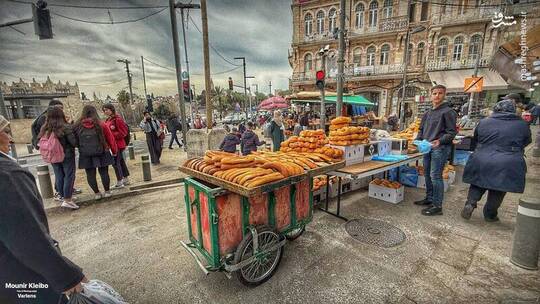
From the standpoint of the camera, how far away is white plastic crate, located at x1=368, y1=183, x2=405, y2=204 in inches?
201

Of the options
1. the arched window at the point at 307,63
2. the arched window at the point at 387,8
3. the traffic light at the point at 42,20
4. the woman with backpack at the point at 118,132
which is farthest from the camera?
the arched window at the point at 307,63

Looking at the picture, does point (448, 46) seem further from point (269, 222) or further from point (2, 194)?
point (2, 194)

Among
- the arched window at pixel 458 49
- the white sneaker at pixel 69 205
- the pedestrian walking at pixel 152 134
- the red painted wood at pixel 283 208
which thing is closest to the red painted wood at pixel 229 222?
the red painted wood at pixel 283 208

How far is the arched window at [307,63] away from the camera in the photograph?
98.6 ft

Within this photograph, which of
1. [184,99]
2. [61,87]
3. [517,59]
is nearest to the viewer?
[517,59]

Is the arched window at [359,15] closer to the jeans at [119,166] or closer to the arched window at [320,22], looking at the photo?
the arched window at [320,22]

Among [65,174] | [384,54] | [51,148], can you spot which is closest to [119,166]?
[65,174]

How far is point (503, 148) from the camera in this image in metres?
3.86

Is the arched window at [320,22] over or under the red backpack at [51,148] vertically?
over

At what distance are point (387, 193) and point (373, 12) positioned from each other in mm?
28673

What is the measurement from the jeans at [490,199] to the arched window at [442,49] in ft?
89.2

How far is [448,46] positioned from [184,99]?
91.9 feet

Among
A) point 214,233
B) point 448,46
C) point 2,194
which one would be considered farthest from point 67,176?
point 448,46

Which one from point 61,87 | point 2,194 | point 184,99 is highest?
point 61,87
